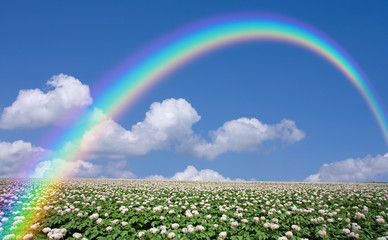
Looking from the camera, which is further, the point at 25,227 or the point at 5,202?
the point at 5,202

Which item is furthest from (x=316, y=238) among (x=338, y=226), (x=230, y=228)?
(x=230, y=228)

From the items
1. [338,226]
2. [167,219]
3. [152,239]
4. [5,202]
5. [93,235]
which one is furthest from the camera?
[5,202]

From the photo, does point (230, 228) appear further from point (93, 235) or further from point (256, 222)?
point (93, 235)

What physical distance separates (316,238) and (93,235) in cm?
741

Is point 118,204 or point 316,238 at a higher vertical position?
point 118,204

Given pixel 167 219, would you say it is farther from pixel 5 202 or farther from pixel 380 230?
pixel 5 202

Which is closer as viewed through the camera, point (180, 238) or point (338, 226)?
point (180, 238)

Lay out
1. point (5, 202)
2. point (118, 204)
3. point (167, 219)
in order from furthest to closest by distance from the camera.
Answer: point (5, 202)
point (118, 204)
point (167, 219)

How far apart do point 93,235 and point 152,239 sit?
2265 mm

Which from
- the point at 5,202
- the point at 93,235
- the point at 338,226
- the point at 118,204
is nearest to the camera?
the point at 93,235

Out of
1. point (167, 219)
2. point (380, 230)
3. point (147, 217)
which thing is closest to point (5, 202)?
point (147, 217)

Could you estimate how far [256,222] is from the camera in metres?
9.48

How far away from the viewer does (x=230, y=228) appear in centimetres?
916

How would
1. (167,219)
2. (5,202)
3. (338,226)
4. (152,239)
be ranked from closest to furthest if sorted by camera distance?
1. (152,239)
2. (338,226)
3. (167,219)
4. (5,202)
